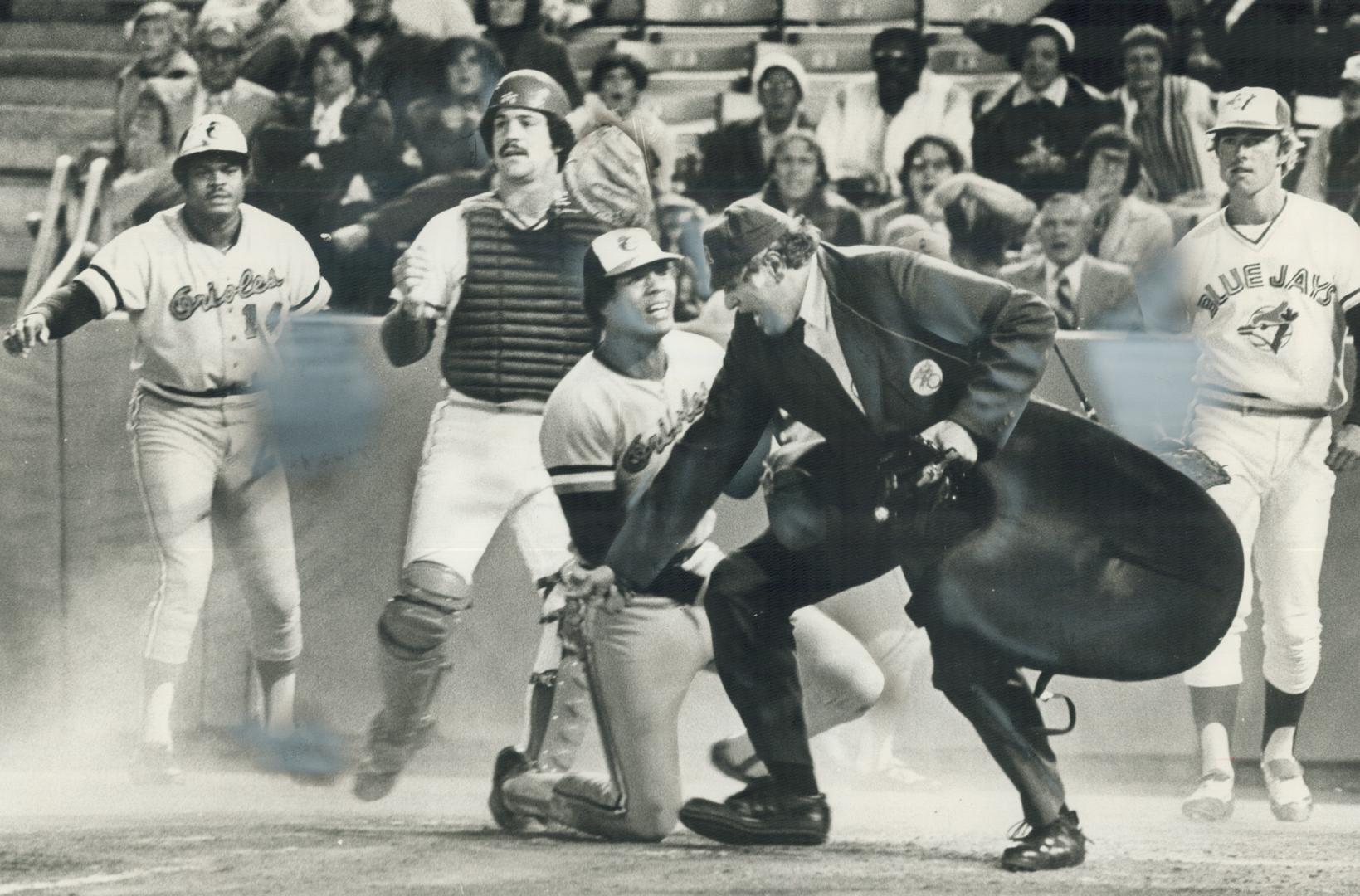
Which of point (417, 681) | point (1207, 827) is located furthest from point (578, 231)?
point (1207, 827)

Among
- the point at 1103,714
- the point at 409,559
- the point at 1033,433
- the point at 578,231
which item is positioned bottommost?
the point at 1103,714

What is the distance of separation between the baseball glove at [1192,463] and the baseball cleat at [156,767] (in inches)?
118

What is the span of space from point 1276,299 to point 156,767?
354cm

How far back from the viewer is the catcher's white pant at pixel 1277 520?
5238mm

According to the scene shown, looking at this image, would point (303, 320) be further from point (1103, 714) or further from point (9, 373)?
point (1103, 714)

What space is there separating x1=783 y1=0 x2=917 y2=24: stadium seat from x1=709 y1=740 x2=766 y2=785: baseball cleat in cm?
213

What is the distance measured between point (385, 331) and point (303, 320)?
24cm

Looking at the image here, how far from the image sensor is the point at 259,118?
17.3ft

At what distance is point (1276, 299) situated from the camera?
5.22 metres

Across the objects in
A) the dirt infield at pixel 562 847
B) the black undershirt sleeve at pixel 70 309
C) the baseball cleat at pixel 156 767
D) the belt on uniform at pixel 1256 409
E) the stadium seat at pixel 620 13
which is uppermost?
the stadium seat at pixel 620 13

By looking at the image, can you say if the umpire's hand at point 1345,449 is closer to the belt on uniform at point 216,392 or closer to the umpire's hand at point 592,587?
the umpire's hand at point 592,587

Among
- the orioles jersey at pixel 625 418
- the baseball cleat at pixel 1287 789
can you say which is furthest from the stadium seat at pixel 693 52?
the baseball cleat at pixel 1287 789

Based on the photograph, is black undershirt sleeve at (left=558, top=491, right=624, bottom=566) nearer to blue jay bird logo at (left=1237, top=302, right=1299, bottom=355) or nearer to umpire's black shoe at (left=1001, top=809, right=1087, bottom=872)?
umpire's black shoe at (left=1001, top=809, right=1087, bottom=872)

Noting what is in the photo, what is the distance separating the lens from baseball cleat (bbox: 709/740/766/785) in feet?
17.0
